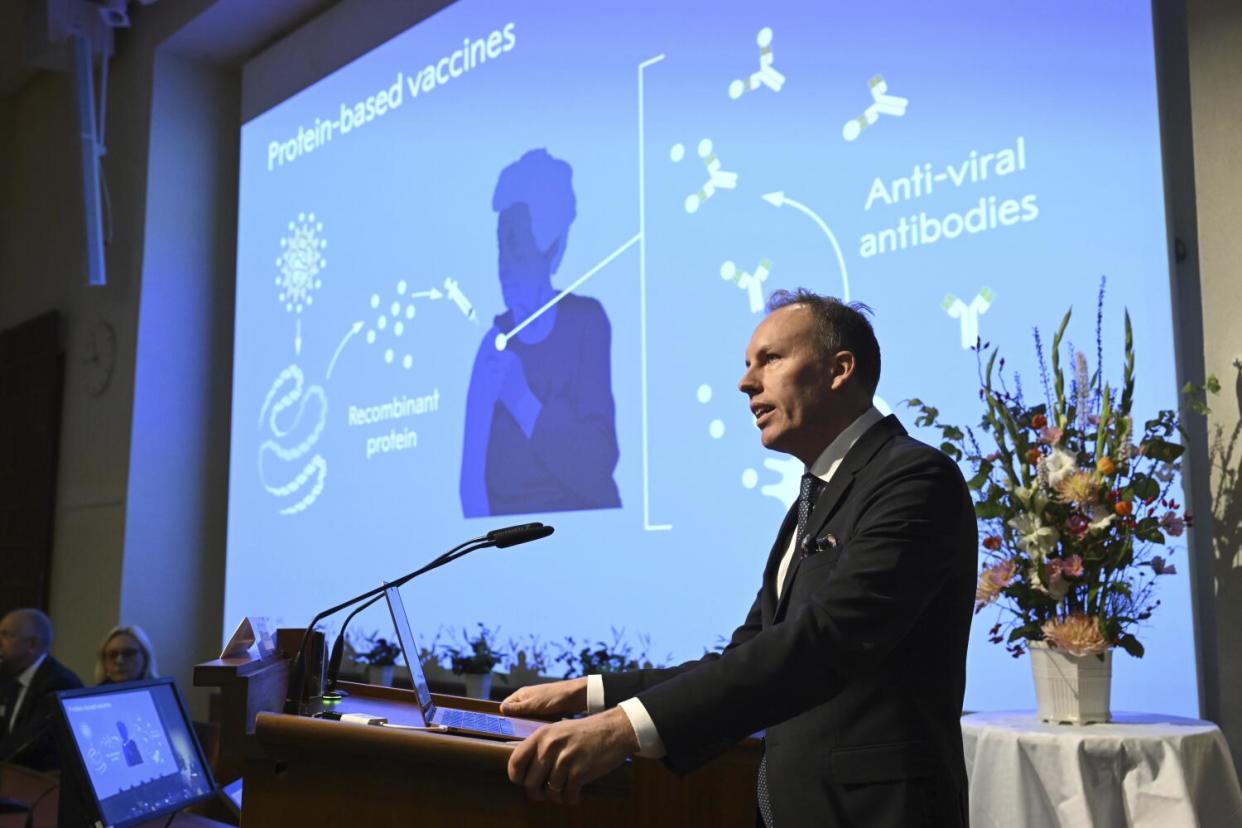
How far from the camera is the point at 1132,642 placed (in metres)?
2.79

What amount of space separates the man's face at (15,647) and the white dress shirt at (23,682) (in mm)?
30

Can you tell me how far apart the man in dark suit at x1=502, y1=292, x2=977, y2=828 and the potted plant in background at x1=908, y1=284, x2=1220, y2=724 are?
3.21ft

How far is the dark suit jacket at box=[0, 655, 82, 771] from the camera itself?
169 inches

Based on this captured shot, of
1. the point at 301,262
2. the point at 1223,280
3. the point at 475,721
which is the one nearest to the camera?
the point at 475,721

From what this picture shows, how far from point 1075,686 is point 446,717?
1.60 meters

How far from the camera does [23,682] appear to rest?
5.40m

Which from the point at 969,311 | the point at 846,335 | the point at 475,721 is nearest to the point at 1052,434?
the point at 969,311

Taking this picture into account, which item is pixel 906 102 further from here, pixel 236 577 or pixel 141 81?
pixel 141 81

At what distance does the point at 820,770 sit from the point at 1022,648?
1395mm

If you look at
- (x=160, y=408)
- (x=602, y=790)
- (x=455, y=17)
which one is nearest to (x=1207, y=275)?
(x=602, y=790)

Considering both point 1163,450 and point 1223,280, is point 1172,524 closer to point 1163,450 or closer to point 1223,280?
point 1163,450

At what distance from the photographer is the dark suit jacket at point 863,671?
4.90ft

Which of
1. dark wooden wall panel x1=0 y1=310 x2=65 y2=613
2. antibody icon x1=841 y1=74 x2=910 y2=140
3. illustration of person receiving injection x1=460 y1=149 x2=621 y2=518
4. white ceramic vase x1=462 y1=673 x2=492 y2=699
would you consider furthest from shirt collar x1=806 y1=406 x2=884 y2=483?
dark wooden wall panel x1=0 y1=310 x2=65 y2=613

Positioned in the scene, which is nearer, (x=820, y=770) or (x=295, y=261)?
(x=820, y=770)
